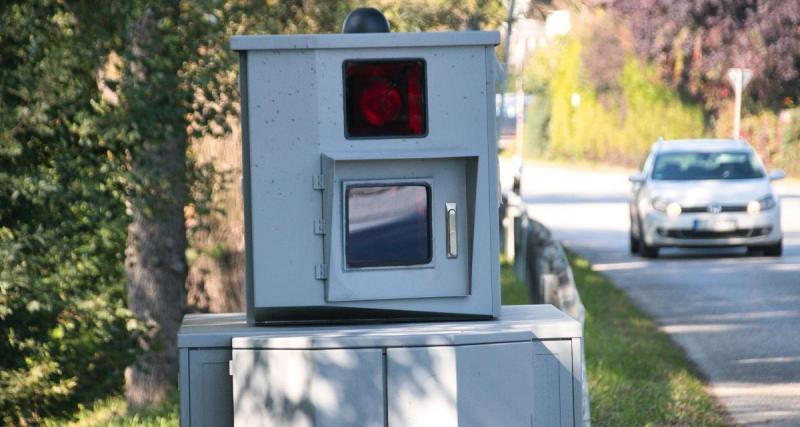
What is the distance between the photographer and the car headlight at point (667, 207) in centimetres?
2041

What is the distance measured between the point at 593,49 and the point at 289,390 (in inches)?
2243

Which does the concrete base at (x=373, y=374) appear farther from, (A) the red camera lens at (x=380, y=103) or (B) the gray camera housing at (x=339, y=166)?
(A) the red camera lens at (x=380, y=103)

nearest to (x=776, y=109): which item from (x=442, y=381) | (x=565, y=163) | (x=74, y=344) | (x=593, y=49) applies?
(x=593, y=49)

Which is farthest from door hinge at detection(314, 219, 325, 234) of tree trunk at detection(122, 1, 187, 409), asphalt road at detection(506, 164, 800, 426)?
asphalt road at detection(506, 164, 800, 426)

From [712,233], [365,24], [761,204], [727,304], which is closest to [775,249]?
[761,204]

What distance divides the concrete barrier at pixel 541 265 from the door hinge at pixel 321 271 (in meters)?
0.90

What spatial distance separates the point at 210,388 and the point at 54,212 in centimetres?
318

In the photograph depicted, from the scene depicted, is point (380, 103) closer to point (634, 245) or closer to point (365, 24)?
point (365, 24)

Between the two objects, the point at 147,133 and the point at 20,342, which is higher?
the point at 147,133

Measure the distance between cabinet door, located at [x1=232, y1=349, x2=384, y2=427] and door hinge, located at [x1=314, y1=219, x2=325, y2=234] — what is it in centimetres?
44

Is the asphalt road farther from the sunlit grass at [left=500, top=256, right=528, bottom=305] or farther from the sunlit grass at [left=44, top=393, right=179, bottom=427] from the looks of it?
the sunlit grass at [left=44, top=393, right=179, bottom=427]

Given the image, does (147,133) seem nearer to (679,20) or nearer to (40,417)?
(40,417)

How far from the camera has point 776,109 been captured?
48375 mm

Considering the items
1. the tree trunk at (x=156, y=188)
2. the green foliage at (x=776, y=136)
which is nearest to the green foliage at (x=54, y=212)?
the tree trunk at (x=156, y=188)
